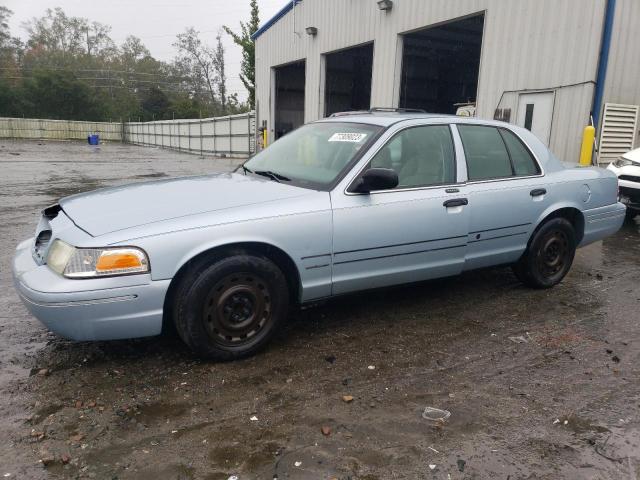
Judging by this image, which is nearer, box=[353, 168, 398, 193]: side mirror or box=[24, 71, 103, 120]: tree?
box=[353, 168, 398, 193]: side mirror

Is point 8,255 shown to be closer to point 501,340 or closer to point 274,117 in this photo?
point 501,340

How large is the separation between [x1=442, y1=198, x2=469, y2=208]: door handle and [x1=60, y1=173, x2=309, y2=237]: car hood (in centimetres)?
117

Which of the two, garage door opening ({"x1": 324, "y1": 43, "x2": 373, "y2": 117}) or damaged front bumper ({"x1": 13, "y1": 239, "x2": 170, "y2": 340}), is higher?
garage door opening ({"x1": 324, "y1": 43, "x2": 373, "y2": 117})

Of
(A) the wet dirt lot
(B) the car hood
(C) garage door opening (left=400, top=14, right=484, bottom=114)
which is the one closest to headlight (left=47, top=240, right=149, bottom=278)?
(B) the car hood

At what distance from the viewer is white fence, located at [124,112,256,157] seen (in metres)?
26.2

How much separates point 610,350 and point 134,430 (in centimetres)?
320

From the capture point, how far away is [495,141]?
14.6ft

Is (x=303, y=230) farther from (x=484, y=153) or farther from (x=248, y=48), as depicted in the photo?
(x=248, y=48)

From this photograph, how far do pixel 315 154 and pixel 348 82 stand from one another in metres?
20.5

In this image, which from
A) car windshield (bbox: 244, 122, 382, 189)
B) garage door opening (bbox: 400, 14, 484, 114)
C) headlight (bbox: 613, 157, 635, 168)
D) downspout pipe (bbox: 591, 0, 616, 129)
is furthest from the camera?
garage door opening (bbox: 400, 14, 484, 114)

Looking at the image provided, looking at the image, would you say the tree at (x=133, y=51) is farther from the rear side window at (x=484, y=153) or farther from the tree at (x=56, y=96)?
the rear side window at (x=484, y=153)

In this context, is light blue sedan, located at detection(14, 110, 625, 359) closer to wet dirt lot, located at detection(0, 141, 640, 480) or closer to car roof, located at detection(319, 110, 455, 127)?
car roof, located at detection(319, 110, 455, 127)

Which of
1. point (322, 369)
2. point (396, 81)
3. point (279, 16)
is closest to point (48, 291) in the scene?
point (322, 369)

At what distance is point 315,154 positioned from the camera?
401cm
